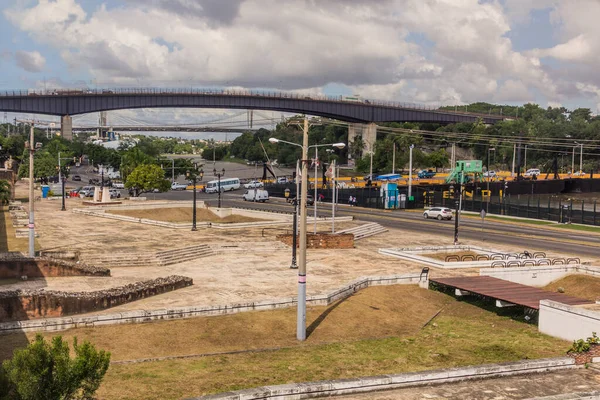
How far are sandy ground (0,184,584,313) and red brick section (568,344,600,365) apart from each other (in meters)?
12.7

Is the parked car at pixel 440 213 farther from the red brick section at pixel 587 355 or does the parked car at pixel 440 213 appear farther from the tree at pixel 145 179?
the red brick section at pixel 587 355

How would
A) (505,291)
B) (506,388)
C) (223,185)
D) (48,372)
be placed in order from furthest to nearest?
(223,185) < (505,291) < (506,388) < (48,372)

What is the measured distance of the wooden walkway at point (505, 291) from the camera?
29.5m

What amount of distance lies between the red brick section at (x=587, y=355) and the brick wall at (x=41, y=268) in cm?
2378

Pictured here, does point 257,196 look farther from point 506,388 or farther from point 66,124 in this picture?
point 506,388

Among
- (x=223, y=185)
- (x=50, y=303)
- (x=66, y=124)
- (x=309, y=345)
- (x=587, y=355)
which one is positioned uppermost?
(x=66, y=124)

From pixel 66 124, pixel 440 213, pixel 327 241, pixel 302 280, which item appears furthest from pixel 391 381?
pixel 66 124

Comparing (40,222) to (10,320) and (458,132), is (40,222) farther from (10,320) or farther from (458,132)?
(458,132)

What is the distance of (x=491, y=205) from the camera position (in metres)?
80.9

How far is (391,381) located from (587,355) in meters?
8.32

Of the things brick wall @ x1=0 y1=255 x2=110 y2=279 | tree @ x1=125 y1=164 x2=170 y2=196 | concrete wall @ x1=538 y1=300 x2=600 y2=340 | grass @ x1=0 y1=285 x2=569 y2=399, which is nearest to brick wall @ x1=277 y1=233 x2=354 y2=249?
grass @ x1=0 y1=285 x2=569 y2=399

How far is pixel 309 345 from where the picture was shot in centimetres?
2355

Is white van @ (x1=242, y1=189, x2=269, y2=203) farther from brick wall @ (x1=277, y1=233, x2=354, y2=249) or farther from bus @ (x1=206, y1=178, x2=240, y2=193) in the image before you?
brick wall @ (x1=277, y1=233, x2=354, y2=249)

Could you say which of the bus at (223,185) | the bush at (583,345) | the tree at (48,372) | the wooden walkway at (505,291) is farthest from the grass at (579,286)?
the bus at (223,185)
